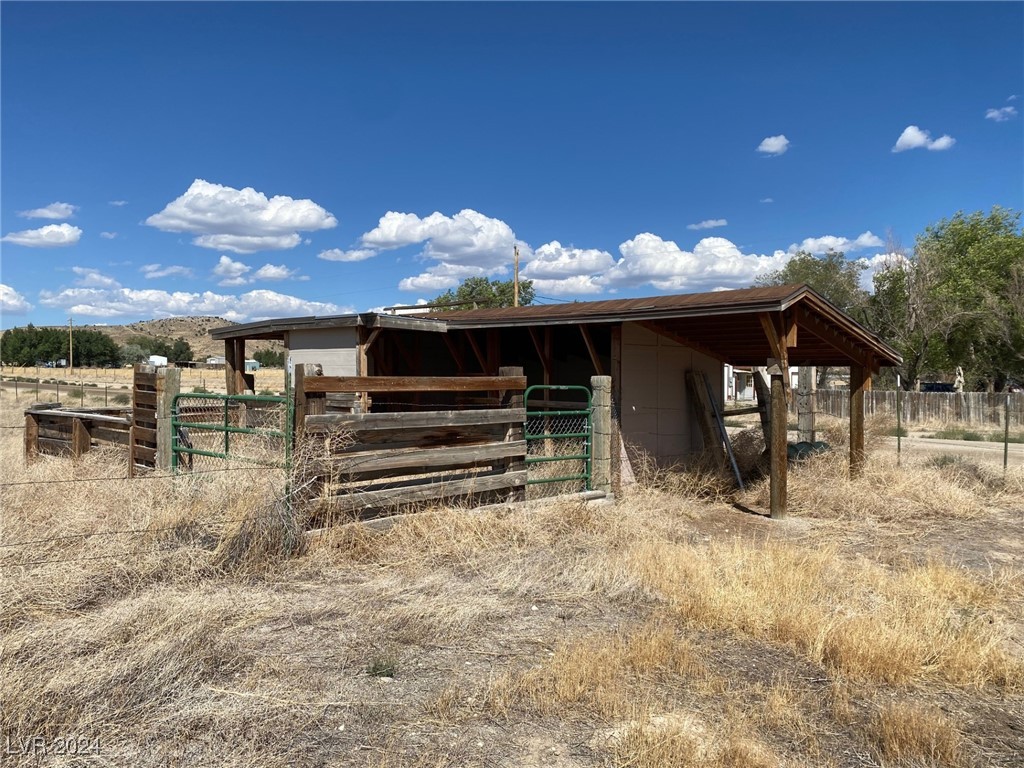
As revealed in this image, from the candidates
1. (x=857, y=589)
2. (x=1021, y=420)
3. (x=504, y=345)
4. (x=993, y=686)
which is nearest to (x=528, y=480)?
(x=857, y=589)

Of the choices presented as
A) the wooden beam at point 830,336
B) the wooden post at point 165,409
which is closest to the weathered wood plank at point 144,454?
the wooden post at point 165,409

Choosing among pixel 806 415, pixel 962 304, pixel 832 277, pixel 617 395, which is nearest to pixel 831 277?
pixel 832 277

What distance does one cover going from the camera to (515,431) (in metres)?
8.73

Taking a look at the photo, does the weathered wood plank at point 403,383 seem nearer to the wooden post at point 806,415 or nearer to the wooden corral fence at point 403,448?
the wooden corral fence at point 403,448

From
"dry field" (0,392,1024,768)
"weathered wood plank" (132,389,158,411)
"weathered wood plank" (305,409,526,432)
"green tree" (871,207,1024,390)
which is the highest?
"green tree" (871,207,1024,390)

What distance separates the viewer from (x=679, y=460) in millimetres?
12938

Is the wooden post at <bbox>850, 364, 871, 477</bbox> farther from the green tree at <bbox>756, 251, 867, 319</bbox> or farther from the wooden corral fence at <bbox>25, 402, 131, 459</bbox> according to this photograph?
the green tree at <bbox>756, 251, 867, 319</bbox>

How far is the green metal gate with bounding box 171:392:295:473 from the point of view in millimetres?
6906

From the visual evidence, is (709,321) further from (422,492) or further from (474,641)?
(474,641)

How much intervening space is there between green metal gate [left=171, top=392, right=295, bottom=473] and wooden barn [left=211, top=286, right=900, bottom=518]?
7.61ft

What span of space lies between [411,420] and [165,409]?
3.51m

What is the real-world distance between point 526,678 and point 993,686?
2.80 metres

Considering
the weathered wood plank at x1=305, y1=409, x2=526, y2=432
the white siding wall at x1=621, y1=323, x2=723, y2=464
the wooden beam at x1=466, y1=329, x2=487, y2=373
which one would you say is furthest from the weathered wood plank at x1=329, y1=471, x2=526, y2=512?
the wooden beam at x1=466, y1=329, x2=487, y2=373

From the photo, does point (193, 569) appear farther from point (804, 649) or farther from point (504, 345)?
point (504, 345)
